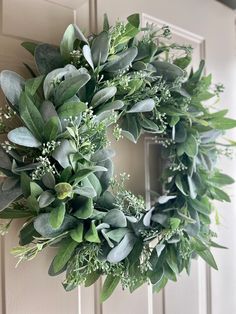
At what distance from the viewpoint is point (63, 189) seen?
2.32 feet

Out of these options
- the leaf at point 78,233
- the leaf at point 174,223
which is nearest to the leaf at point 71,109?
the leaf at point 78,233

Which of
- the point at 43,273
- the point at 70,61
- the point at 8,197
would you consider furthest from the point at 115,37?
the point at 43,273

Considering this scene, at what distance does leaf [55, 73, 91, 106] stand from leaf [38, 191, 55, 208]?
0.57 feet

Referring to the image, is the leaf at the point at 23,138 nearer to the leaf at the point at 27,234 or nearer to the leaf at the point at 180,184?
the leaf at the point at 27,234

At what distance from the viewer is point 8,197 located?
0.71 m

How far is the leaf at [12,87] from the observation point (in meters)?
0.70

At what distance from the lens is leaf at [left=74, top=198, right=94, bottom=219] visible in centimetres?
74

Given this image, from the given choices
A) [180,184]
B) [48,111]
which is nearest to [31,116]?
[48,111]

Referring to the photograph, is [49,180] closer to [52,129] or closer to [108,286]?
[52,129]

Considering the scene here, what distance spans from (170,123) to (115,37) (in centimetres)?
26

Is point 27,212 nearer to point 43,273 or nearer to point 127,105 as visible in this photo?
point 43,273

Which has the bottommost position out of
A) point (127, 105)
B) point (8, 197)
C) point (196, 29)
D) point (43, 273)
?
point (43, 273)

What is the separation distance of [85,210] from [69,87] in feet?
0.78

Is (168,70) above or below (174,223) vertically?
above
